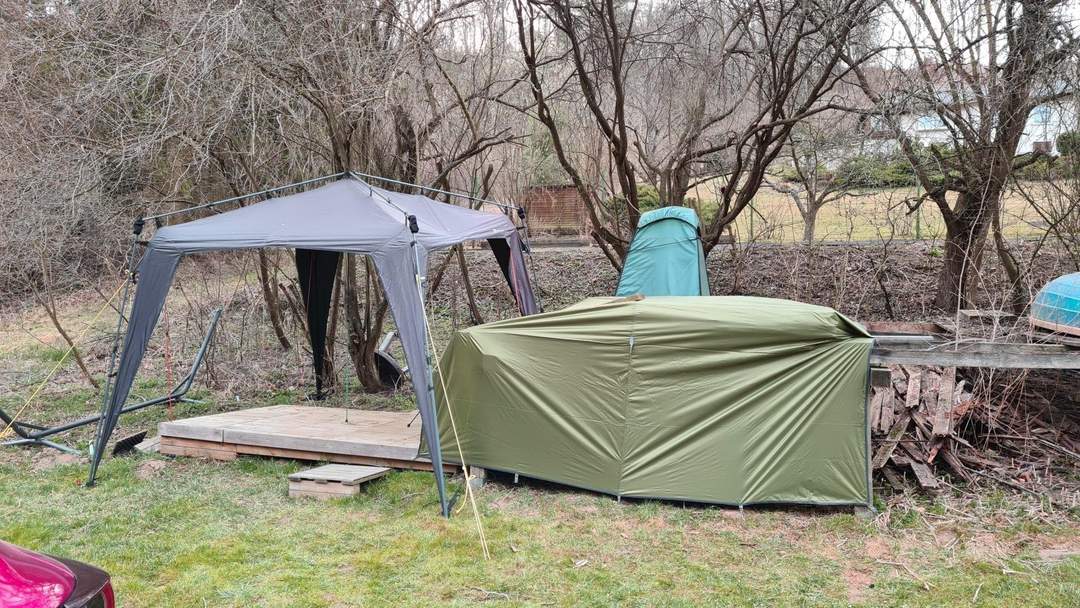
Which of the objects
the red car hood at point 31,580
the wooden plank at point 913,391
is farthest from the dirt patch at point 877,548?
the red car hood at point 31,580

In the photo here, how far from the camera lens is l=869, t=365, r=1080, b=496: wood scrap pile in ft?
18.2

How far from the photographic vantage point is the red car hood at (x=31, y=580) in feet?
7.65

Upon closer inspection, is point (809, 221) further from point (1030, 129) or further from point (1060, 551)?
point (1060, 551)

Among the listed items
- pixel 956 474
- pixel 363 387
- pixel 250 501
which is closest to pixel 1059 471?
pixel 956 474

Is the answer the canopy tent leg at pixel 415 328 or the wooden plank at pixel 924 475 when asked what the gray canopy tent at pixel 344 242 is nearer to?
the canopy tent leg at pixel 415 328

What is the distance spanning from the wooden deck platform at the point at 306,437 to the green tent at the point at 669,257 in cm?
339

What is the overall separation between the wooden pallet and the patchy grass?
91 millimetres

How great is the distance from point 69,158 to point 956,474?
8605mm

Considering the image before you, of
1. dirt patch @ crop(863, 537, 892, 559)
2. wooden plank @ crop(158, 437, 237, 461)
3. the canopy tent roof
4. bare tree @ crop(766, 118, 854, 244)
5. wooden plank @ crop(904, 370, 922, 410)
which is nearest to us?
dirt patch @ crop(863, 537, 892, 559)

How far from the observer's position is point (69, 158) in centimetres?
848

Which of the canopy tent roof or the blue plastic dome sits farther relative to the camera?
the canopy tent roof

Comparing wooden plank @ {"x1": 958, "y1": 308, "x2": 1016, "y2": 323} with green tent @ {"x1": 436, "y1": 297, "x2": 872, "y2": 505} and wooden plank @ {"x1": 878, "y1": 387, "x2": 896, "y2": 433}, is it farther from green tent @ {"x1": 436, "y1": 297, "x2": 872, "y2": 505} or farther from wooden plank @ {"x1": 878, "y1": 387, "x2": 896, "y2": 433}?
green tent @ {"x1": 436, "y1": 297, "x2": 872, "y2": 505}

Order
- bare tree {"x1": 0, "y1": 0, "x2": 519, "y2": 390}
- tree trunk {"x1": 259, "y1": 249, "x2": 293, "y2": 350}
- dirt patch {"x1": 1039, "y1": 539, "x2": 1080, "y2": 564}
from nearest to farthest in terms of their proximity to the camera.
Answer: dirt patch {"x1": 1039, "y1": 539, "x2": 1080, "y2": 564} < bare tree {"x1": 0, "y1": 0, "x2": 519, "y2": 390} < tree trunk {"x1": 259, "y1": 249, "x2": 293, "y2": 350}

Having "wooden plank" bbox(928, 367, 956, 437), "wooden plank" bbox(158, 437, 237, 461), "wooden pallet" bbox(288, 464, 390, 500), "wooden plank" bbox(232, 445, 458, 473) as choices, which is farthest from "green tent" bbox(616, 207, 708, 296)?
"wooden plank" bbox(158, 437, 237, 461)
